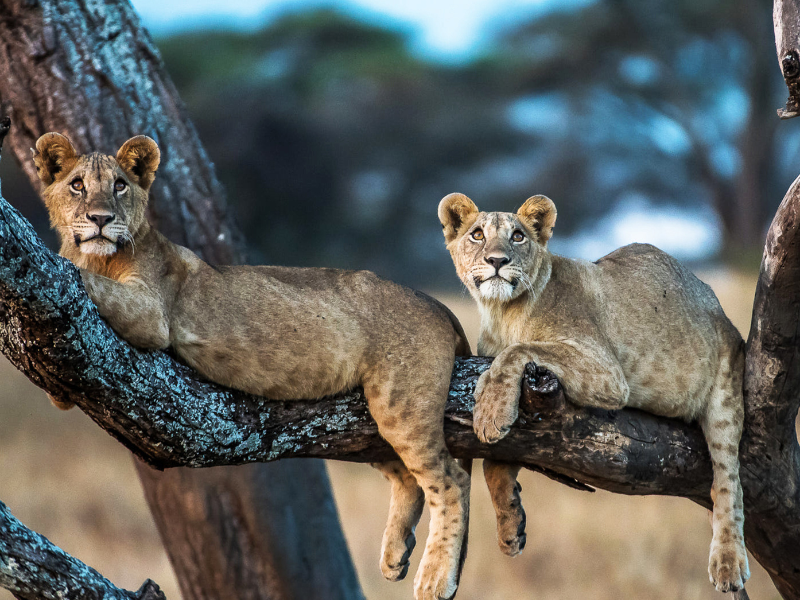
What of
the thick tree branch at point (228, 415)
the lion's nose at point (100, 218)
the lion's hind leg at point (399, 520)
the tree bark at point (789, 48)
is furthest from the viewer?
the lion's hind leg at point (399, 520)

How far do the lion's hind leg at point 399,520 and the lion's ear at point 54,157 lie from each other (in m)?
2.24

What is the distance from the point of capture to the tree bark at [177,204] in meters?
6.11

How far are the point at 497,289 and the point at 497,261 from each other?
0.14m

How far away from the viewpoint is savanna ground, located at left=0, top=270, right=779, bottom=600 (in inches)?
382

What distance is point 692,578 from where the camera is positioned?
948cm

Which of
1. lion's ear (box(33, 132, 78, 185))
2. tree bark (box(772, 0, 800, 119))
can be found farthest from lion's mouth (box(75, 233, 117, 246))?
tree bark (box(772, 0, 800, 119))

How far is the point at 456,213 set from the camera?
203 inches

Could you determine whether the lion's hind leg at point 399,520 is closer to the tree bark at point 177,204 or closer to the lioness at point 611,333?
the lioness at point 611,333

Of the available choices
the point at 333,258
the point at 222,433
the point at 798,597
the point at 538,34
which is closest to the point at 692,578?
the point at 798,597

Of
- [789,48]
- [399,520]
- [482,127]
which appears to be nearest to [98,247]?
[399,520]

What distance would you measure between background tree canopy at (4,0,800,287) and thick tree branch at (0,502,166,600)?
17489mm

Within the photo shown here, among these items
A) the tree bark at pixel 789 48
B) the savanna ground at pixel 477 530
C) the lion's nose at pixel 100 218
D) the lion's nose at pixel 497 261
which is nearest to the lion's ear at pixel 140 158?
the lion's nose at pixel 100 218

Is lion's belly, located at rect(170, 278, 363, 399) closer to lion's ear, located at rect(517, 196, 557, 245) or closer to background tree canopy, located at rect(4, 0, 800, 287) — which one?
lion's ear, located at rect(517, 196, 557, 245)

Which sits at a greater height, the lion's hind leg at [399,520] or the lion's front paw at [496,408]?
the lion's front paw at [496,408]
